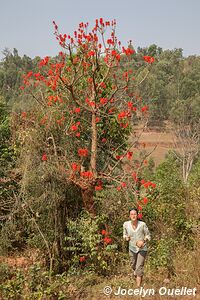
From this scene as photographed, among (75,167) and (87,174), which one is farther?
(87,174)

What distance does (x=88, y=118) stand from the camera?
8.62 metres

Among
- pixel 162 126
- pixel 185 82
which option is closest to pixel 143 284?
pixel 162 126

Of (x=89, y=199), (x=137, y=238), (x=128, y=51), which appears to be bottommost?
(x=137, y=238)

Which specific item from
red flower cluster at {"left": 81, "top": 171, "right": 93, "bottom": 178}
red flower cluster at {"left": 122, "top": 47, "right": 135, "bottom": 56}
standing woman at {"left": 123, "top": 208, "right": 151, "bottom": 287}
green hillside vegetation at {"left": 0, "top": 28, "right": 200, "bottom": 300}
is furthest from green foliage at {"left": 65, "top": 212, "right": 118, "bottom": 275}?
red flower cluster at {"left": 122, "top": 47, "right": 135, "bottom": 56}

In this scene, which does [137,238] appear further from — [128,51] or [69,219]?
[128,51]

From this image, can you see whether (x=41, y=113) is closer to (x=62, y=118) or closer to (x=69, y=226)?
(x=62, y=118)

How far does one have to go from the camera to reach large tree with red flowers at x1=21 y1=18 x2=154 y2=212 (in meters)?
7.42

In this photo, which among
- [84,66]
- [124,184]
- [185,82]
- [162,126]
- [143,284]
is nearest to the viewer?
[143,284]

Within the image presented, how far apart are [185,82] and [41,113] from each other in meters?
48.6

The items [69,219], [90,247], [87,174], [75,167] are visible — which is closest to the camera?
[90,247]

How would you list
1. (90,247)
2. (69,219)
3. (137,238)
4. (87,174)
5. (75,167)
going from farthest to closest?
(69,219) < (87,174) < (75,167) < (90,247) < (137,238)

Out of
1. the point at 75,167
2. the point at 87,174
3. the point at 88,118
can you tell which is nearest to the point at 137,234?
the point at 87,174

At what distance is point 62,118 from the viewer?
8.27m

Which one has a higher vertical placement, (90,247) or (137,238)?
(137,238)
